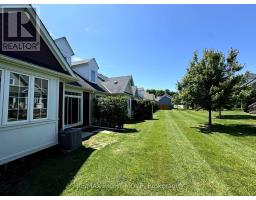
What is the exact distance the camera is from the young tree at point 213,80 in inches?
493

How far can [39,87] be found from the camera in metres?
6.52

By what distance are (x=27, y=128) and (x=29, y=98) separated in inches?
45.5

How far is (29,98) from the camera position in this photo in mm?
5977

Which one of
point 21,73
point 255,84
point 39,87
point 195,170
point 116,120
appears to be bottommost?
point 195,170

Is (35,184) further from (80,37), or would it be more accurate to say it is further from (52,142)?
(80,37)

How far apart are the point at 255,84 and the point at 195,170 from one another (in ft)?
113

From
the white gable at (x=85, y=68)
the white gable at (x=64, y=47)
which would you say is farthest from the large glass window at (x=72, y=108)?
the white gable at (x=85, y=68)

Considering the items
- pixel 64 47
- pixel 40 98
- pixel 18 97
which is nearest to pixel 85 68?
pixel 64 47

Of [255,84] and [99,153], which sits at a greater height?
[255,84]

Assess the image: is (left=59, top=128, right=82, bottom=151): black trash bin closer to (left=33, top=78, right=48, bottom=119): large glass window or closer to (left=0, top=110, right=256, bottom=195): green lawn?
(left=0, top=110, right=256, bottom=195): green lawn

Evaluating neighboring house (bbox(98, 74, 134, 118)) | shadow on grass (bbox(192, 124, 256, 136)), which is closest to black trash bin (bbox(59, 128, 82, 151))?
shadow on grass (bbox(192, 124, 256, 136))

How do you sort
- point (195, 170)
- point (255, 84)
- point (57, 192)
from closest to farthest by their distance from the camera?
point (57, 192) → point (195, 170) → point (255, 84)

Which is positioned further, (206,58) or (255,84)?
(255,84)

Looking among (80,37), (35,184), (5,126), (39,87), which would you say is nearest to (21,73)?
(39,87)
